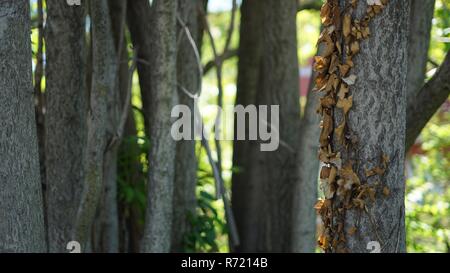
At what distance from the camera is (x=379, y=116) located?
12.1 ft

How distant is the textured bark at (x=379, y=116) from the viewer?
12.1 ft

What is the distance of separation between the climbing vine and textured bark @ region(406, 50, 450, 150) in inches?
69.5

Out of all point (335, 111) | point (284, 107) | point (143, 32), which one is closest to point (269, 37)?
point (284, 107)

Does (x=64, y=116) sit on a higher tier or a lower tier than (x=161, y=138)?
higher

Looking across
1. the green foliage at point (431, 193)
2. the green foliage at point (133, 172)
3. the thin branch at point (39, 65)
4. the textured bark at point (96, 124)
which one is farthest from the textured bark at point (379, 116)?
the green foliage at point (431, 193)

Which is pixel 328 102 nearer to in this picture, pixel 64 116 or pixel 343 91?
pixel 343 91

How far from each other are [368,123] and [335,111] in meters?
0.17

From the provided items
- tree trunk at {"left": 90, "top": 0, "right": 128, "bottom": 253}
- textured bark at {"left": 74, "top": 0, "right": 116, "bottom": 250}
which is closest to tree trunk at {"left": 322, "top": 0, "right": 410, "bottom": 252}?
textured bark at {"left": 74, "top": 0, "right": 116, "bottom": 250}

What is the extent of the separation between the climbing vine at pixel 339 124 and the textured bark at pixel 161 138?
1.95 meters

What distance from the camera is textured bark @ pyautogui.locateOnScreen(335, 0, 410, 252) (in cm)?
368

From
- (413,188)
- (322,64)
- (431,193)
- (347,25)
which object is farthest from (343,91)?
(431,193)

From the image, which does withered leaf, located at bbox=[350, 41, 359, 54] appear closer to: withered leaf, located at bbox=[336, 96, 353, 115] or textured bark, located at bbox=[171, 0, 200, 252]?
withered leaf, located at bbox=[336, 96, 353, 115]

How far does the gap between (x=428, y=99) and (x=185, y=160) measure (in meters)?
2.19
